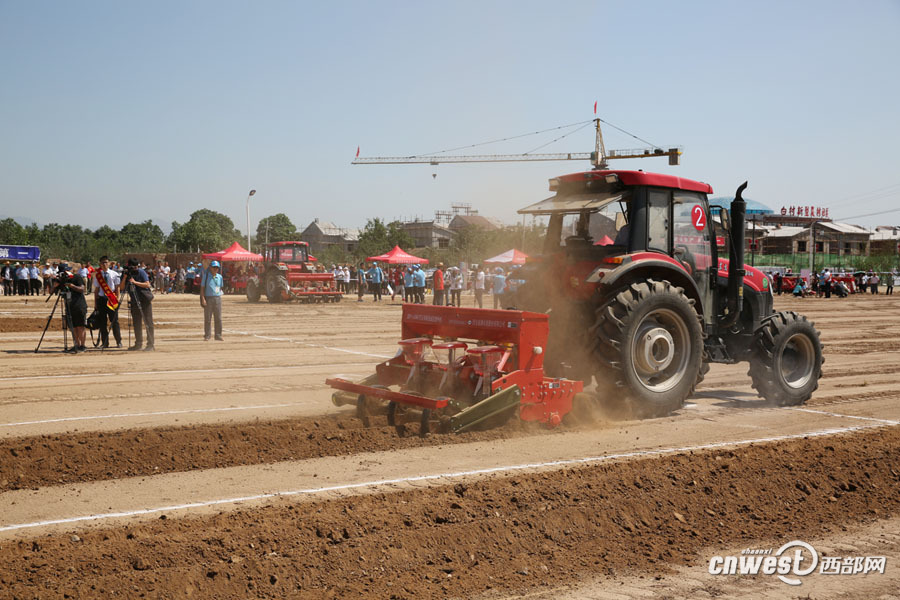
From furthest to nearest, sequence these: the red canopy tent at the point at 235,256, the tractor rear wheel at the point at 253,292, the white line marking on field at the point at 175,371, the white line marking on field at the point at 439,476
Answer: the red canopy tent at the point at 235,256
the tractor rear wheel at the point at 253,292
the white line marking on field at the point at 175,371
the white line marking on field at the point at 439,476

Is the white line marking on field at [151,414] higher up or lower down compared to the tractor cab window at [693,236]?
lower down

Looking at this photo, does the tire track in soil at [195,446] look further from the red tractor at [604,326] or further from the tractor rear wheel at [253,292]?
the tractor rear wheel at [253,292]

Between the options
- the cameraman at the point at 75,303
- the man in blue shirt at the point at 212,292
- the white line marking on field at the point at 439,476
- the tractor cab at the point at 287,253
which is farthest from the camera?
the tractor cab at the point at 287,253

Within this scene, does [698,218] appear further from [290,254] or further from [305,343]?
[290,254]

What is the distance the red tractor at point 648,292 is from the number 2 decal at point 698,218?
11 millimetres

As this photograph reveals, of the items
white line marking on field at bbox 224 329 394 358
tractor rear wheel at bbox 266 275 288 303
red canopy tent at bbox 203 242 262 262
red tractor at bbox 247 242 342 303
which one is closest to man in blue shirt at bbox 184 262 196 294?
red canopy tent at bbox 203 242 262 262

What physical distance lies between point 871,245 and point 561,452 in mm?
98990

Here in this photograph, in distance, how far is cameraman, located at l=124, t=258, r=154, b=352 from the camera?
13336mm

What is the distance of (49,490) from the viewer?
505 cm

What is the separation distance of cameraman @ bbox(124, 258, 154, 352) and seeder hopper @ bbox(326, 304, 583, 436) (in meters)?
7.23

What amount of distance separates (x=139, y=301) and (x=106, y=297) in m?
0.57

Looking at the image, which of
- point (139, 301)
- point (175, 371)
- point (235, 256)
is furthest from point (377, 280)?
point (175, 371)

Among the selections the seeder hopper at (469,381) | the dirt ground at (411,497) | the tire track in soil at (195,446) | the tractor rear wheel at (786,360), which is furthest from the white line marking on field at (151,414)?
the tractor rear wheel at (786,360)

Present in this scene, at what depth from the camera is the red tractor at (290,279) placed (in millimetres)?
28078
